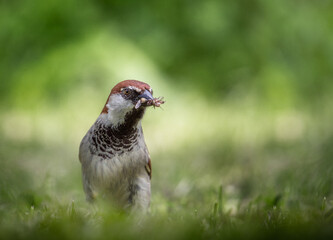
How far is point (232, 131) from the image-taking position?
530 cm

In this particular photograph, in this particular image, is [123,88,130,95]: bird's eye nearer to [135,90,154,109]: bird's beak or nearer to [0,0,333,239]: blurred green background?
[135,90,154,109]: bird's beak

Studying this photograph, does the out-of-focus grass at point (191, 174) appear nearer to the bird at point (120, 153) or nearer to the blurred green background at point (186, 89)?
the blurred green background at point (186, 89)

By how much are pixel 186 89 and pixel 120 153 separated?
4.78 m


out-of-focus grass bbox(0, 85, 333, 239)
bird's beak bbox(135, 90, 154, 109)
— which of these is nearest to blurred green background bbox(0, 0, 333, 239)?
out-of-focus grass bbox(0, 85, 333, 239)

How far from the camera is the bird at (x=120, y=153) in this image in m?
2.78

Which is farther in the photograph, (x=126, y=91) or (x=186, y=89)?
(x=186, y=89)

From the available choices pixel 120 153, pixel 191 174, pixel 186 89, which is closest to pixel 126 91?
pixel 120 153

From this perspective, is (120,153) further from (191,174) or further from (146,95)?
(191,174)

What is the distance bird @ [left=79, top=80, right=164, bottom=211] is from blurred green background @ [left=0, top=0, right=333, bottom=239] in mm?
384

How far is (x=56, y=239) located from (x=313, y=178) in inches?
78.9

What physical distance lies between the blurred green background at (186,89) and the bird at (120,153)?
0.38m

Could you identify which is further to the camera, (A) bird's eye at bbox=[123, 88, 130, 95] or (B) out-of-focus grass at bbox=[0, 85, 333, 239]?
(A) bird's eye at bbox=[123, 88, 130, 95]

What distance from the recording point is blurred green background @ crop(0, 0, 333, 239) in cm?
408

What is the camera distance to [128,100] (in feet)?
9.05
